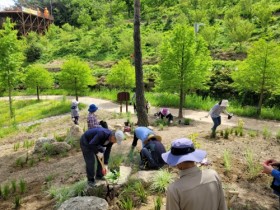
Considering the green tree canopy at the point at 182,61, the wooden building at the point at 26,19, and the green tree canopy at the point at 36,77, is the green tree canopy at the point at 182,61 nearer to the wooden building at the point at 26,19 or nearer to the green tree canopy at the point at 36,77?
the green tree canopy at the point at 36,77

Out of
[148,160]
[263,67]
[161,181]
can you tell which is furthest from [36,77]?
[161,181]

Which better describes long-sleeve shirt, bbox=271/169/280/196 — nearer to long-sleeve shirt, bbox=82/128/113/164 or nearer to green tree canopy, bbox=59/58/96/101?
long-sleeve shirt, bbox=82/128/113/164

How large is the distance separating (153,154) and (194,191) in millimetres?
3905

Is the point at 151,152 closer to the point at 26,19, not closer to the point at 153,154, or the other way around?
the point at 153,154

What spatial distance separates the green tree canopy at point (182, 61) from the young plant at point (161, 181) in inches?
395

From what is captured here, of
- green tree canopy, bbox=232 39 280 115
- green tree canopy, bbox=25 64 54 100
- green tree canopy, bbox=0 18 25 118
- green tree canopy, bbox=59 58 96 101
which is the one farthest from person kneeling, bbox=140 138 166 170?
green tree canopy, bbox=25 64 54 100

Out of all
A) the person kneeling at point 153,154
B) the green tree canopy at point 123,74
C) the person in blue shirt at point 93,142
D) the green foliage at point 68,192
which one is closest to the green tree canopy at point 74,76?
the green tree canopy at point 123,74

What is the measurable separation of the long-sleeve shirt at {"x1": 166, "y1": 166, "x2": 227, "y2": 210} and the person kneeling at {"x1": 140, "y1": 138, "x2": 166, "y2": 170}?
3.75m

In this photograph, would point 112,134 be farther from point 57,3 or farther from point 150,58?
point 57,3

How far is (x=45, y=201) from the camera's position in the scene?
6.46 metres

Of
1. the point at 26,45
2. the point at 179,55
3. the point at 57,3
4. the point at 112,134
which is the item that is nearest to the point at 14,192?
the point at 112,134

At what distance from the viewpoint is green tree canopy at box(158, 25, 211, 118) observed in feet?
51.2

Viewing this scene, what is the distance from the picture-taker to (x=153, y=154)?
22.2 ft

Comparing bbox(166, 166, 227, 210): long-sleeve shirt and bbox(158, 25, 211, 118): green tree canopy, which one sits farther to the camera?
bbox(158, 25, 211, 118): green tree canopy
